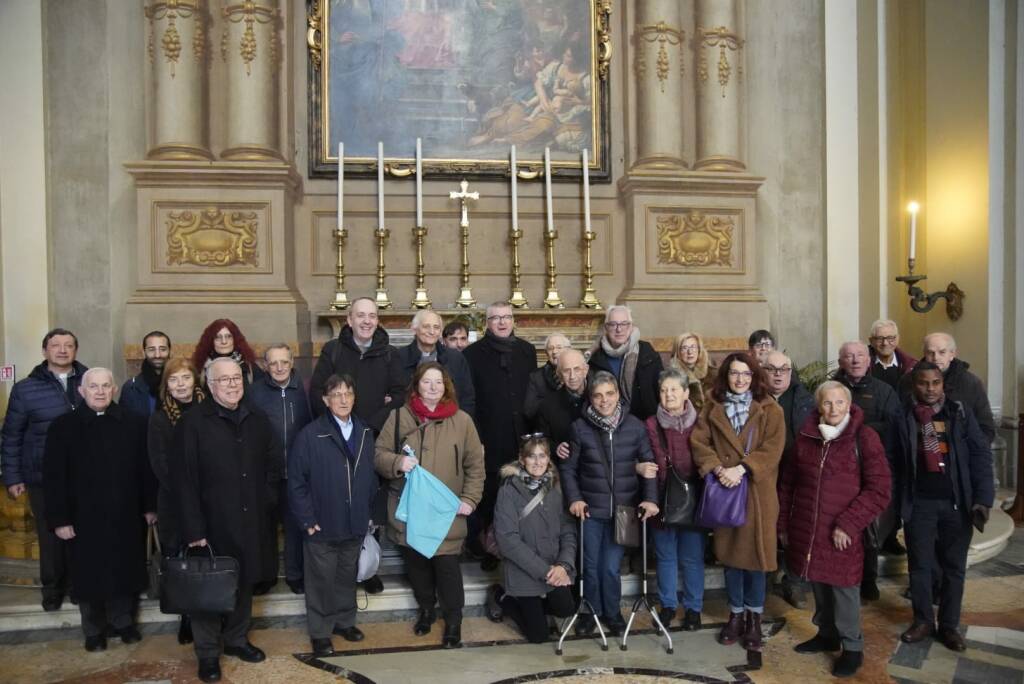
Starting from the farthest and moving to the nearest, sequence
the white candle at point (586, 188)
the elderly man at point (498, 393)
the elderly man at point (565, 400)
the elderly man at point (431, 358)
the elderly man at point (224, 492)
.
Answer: the white candle at point (586, 188), the elderly man at point (498, 393), the elderly man at point (431, 358), the elderly man at point (565, 400), the elderly man at point (224, 492)

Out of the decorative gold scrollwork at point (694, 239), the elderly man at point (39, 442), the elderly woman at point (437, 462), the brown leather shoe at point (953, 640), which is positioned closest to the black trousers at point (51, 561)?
the elderly man at point (39, 442)

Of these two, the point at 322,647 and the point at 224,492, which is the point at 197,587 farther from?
the point at 322,647

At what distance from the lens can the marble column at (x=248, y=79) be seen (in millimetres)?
7109

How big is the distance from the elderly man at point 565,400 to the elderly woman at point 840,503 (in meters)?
1.17

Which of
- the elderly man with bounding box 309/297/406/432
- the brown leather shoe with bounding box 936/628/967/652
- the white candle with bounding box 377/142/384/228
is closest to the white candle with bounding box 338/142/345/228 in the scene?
the white candle with bounding box 377/142/384/228

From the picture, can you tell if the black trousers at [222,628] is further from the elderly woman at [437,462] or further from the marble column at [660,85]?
the marble column at [660,85]

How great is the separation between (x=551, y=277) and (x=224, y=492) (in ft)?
13.4

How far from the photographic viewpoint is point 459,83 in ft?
25.1

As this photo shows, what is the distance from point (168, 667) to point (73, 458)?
1.10 meters

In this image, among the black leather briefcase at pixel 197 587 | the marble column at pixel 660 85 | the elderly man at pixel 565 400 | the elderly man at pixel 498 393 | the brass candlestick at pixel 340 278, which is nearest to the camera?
the black leather briefcase at pixel 197 587

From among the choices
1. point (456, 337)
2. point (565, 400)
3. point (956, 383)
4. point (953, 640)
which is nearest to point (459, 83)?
point (456, 337)

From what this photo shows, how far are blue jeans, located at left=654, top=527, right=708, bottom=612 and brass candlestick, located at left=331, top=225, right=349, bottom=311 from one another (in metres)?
3.69

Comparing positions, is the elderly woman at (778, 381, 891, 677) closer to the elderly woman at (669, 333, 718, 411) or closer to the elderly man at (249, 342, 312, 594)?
the elderly woman at (669, 333, 718, 411)

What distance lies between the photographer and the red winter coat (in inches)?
158
